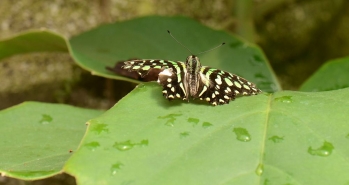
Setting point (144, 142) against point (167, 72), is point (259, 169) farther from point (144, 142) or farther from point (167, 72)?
point (167, 72)

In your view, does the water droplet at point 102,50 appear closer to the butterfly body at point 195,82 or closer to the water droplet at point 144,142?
the butterfly body at point 195,82

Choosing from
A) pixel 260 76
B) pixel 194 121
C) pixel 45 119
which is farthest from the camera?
pixel 260 76

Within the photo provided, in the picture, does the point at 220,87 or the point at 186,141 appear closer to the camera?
the point at 186,141

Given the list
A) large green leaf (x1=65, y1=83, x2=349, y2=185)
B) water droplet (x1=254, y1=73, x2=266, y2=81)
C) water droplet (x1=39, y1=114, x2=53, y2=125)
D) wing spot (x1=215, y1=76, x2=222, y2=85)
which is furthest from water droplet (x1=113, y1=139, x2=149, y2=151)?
water droplet (x1=254, y1=73, x2=266, y2=81)

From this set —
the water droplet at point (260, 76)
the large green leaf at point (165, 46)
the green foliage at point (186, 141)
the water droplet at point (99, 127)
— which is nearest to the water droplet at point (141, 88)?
the green foliage at point (186, 141)

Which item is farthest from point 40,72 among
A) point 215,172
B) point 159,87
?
point 215,172

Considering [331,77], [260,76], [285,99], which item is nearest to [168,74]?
[285,99]
